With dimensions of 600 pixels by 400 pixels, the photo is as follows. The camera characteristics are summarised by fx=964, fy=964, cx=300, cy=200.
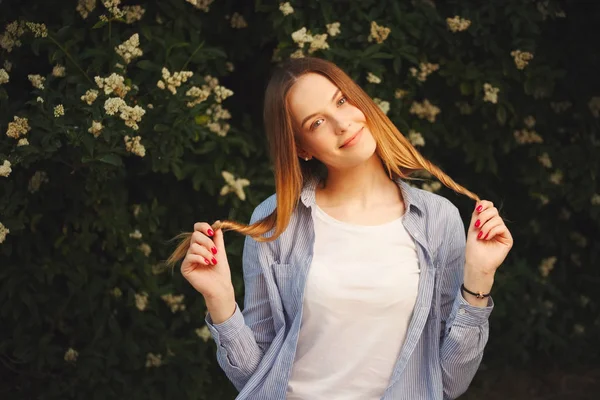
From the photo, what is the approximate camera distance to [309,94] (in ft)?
7.13

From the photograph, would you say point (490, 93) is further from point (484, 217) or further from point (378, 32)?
point (484, 217)

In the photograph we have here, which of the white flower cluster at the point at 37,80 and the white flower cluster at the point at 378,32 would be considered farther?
the white flower cluster at the point at 378,32

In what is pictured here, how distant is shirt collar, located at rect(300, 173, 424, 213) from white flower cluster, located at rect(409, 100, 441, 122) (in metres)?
1.58

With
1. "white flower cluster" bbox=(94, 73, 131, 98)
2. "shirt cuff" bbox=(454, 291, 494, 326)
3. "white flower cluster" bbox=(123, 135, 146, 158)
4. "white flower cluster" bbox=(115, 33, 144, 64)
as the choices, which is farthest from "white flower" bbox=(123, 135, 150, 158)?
"shirt cuff" bbox=(454, 291, 494, 326)

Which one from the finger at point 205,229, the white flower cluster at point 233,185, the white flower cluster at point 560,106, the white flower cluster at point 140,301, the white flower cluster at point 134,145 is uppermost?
the finger at point 205,229

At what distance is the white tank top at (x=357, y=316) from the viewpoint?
2127 millimetres

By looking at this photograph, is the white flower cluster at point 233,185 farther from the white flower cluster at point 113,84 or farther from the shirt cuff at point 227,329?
the shirt cuff at point 227,329

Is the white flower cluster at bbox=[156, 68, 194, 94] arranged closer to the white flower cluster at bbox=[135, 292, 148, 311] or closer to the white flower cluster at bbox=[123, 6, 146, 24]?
the white flower cluster at bbox=[123, 6, 146, 24]

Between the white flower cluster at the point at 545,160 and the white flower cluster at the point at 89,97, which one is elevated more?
the white flower cluster at the point at 89,97

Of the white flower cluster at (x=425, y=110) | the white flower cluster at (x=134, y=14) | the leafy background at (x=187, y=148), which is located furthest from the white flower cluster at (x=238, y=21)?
the white flower cluster at (x=425, y=110)

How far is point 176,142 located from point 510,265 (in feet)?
5.90

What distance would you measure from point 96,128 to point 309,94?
1042mm

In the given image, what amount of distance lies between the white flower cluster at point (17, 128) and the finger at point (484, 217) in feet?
5.25

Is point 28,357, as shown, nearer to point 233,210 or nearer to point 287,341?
point 233,210
